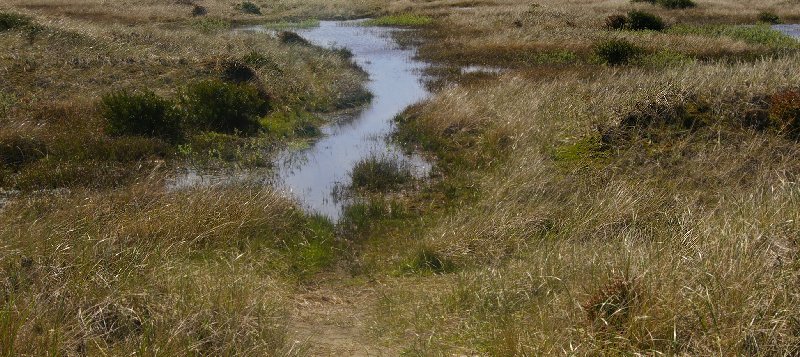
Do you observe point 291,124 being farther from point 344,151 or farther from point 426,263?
point 426,263

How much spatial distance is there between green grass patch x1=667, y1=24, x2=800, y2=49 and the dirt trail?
70.9 feet

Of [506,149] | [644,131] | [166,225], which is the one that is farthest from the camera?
[506,149]

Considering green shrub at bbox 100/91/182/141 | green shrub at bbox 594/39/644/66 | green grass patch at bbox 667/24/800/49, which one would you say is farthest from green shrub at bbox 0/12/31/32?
green grass patch at bbox 667/24/800/49

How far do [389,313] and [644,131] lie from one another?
6.23m

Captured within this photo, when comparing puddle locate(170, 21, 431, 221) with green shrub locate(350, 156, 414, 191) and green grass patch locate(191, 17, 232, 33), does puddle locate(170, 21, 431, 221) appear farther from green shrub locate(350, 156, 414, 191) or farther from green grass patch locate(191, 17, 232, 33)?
green grass patch locate(191, 17, 232, 33)

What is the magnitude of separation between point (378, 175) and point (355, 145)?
2.64 m

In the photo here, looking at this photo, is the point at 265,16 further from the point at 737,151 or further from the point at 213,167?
the point at 737,151

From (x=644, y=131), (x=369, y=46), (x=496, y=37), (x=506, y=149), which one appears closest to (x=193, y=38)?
(x=369, y=46)

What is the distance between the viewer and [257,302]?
5.36 m

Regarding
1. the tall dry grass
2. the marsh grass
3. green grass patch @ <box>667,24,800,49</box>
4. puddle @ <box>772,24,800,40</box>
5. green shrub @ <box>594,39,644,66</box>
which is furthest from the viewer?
puddle @ <box>772,24,800,40</box>

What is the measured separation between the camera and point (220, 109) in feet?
43.9

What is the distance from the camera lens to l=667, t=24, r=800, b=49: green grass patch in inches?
973

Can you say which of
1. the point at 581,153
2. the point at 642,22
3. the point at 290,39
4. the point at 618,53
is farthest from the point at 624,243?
the point at 642,22

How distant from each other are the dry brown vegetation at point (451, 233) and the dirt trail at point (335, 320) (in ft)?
0.10
